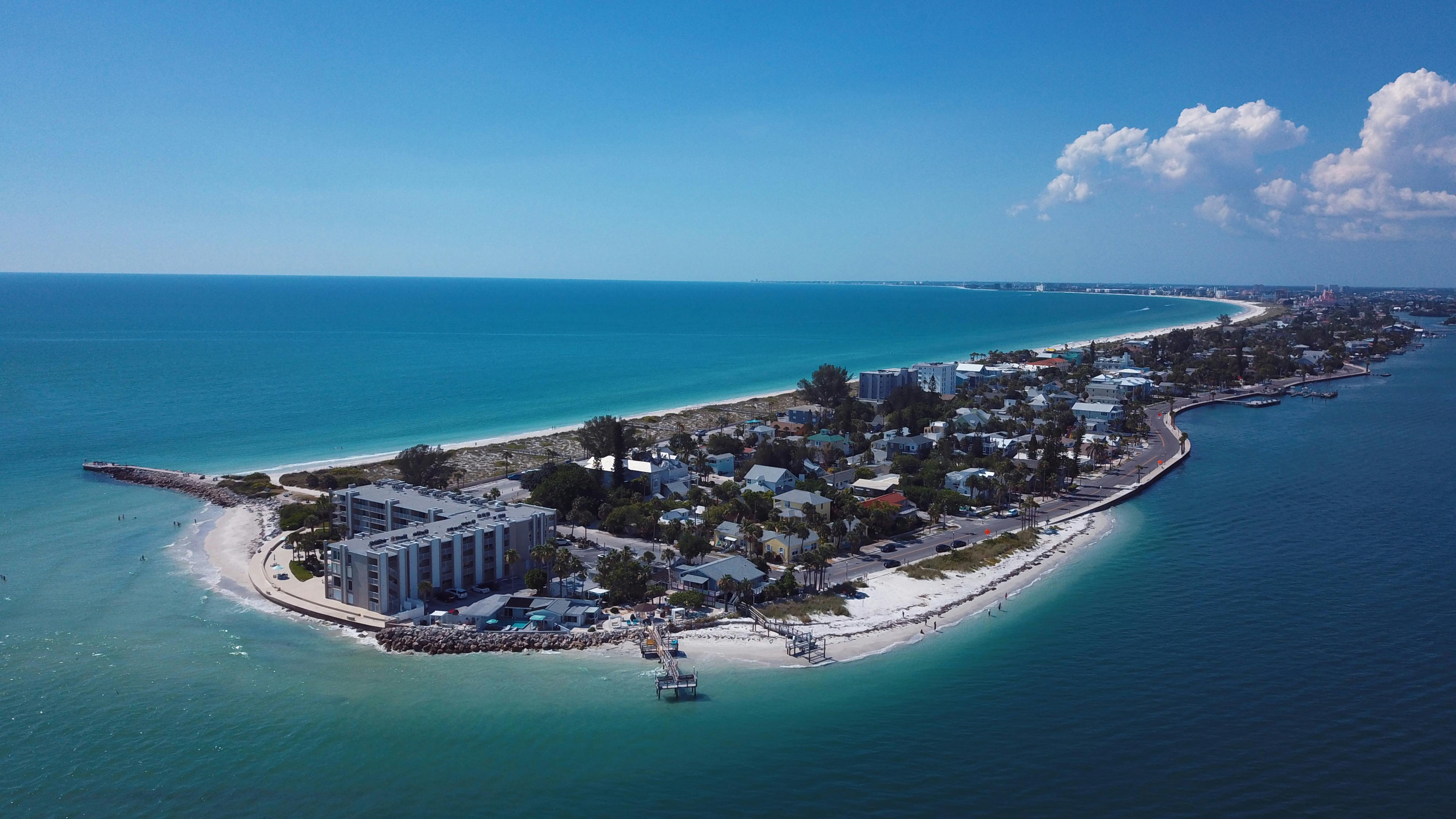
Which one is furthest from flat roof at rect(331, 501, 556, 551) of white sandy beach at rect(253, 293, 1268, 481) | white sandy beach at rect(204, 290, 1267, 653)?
white sandy beach at rect(253, 293, 1268, 481)

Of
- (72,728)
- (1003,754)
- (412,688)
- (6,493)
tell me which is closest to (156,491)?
(6,493)

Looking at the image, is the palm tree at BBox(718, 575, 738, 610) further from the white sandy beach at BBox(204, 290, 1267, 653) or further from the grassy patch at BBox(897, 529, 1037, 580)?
the grassy patch at BBox(897, 529, 1037, 580)

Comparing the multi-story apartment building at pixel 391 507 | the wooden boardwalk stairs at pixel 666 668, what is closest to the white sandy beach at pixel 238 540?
the multi-story apartment building at pixel 391 507

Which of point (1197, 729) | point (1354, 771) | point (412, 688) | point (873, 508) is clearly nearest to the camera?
point (1354, 771)

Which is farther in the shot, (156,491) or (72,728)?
(156,491)

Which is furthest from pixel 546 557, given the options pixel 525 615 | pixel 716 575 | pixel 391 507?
pixel 391 507

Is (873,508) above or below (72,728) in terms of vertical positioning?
above

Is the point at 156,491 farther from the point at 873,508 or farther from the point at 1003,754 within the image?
the point at 1003,754
